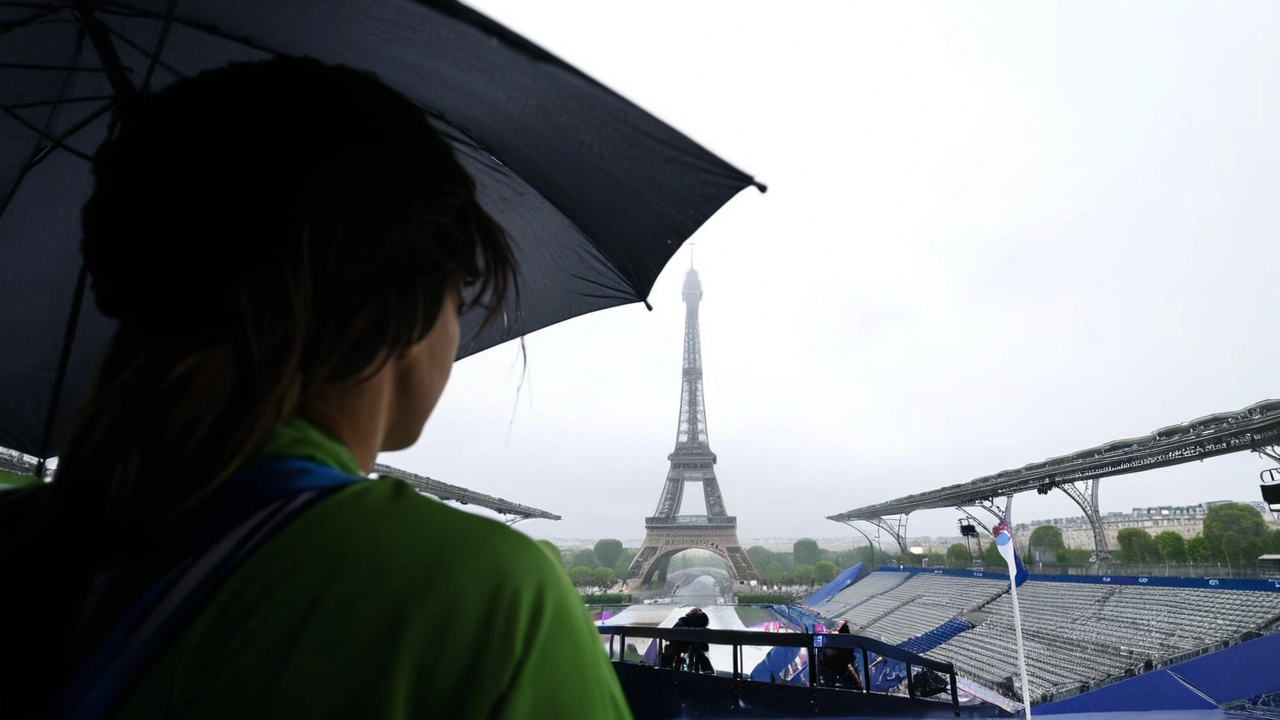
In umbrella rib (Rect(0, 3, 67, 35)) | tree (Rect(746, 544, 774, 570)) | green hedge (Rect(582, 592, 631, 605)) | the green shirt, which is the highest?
umbrella rib (Rect(0, 3, 67, 35))

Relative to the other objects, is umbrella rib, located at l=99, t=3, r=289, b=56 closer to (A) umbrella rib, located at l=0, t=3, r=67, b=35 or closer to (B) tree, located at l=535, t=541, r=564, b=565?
(A) umbrella rib, located at l=0, t=3, r=67, b=35

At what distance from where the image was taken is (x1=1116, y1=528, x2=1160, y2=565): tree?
31188 mm

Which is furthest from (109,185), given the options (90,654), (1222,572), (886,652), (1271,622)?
(1222,572)

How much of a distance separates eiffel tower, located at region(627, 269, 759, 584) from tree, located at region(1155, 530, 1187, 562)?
21.1m

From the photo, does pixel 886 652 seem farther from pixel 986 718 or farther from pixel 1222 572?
pixel 1222 572

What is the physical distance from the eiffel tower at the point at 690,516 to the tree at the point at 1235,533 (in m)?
23.4

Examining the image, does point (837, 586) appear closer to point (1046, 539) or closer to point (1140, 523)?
point (1046, 539)

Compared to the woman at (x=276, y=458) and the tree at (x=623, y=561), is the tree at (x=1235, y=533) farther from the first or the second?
the tree at (x=623, y=561)

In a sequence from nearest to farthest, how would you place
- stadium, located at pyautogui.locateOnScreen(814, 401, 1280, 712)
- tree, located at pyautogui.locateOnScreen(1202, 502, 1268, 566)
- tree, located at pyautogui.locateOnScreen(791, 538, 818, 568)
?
stadium, located at pyautogui.locateOnScreen(814, 401, 1280, 712)
tree, located at pyautogui.locateOnScreen(1202, 502, 1268, 566)
tree, located at pyautogui.locateOnScreen(791, 538, 818, 568)

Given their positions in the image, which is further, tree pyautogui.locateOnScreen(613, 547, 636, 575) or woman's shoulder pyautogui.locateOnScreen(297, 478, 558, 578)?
tree pyautogui.locateOnScreen(613, 547, 636, 575)

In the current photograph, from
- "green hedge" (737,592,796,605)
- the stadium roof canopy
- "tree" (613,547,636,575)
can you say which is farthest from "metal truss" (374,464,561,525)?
"tree" (613,547,636,575)

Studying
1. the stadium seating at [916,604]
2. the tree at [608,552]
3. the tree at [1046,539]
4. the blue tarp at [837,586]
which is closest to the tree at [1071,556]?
the tree at [1046,539]

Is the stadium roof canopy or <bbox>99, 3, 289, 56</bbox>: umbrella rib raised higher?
<bbox>99, 3, 289, 56</bbox>: umbrella rib

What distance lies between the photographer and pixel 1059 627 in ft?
60.2
